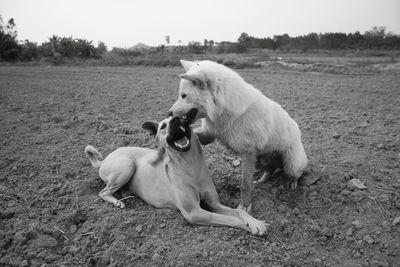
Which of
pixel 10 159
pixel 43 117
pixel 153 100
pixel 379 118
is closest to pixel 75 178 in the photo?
pixel 10 159

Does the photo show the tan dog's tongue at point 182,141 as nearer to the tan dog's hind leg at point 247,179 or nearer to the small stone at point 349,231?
the tan dog's hind leg at point 247,179

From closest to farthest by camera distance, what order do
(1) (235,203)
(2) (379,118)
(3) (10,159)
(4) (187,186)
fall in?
(4) (187,186) → (1) (235,203) → (3) (10,159) → (2) (379,118)

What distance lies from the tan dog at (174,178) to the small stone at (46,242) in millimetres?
828

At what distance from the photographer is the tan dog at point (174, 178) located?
3410 mm

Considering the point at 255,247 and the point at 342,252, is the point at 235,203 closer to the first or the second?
the point at 255,247

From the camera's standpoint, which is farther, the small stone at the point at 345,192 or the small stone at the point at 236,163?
the small stone at the point at 236,163

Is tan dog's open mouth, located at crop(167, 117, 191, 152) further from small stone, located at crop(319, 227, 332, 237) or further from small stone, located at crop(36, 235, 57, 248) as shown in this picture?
small stone, located at crop(319, 227, 332, 237)

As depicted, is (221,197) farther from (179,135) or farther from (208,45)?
(208,45)

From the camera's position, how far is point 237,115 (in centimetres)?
362

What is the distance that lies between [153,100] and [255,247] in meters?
6.20

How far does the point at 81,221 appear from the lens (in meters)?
3.68

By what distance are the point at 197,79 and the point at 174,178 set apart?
118cm

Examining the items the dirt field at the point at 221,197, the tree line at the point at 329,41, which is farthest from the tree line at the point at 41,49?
the dirt field at the point at 221,197

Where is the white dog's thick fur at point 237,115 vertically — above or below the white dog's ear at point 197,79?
below
